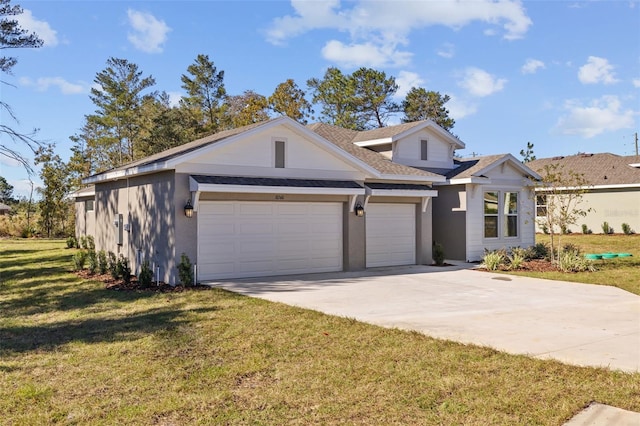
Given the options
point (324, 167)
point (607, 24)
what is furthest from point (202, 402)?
point (607, 24)

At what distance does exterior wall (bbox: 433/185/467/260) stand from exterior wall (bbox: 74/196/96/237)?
14973 millimetres

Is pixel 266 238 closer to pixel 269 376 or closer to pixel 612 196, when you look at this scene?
pixel 269 376

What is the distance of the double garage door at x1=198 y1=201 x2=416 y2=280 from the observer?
1262 centimetres

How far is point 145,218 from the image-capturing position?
13.7 m

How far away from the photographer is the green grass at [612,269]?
12.5 m

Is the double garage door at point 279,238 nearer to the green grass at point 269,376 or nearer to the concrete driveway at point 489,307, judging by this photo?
the concrete driveway at point 489,307

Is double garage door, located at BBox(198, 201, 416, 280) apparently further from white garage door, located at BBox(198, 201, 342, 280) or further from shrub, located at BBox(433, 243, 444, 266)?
shrub, located at BBox(433, 243, 444, 266)

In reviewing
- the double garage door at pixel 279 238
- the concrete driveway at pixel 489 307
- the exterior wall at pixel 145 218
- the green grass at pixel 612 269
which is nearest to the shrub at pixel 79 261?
the exterior wall at pixel 145 218

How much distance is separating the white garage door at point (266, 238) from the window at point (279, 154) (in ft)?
3.50

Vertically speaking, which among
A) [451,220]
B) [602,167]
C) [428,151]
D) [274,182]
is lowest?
[451,220]

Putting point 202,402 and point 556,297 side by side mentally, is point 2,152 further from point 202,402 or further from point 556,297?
point 556,297

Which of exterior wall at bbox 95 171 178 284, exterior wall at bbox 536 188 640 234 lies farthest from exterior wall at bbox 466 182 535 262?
exterior wall at bbox 95 171 178 284

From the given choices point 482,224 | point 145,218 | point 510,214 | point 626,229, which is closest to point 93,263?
point 145,218

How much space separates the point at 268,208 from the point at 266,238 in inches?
32.7
